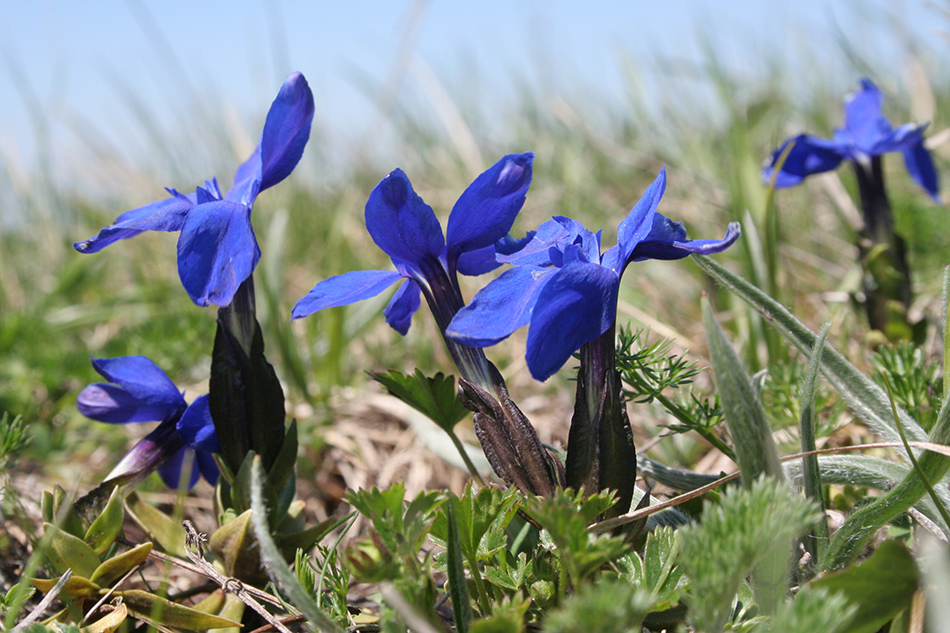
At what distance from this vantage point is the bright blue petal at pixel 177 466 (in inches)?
57.7

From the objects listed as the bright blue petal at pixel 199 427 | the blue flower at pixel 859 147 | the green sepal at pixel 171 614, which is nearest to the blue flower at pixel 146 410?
the bright blue petal at pixel 199 427

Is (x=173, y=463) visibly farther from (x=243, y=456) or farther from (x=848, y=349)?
(x=848, y=349)

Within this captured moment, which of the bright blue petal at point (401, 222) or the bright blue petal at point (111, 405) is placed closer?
the bright blue petal at point (401, 222)

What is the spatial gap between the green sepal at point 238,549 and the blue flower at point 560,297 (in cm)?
57

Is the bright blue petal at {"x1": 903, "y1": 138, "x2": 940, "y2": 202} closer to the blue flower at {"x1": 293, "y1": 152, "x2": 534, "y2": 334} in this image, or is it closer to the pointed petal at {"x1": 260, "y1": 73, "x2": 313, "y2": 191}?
the blue flower at {"x1": 293, "y1": 152, "x2": 534, "y2": 334}

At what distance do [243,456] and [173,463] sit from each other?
0.29 meters

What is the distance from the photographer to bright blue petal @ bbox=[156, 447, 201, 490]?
1.47 m

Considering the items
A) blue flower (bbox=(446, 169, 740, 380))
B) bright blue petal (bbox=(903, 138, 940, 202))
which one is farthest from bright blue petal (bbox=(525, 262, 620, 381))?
bright blue petal (bbox=(903, 138, 940, 202))

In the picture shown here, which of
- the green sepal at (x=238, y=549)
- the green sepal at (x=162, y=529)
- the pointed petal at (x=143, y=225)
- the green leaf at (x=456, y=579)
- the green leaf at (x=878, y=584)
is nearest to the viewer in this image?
the green leaf at (x=878, y=584)

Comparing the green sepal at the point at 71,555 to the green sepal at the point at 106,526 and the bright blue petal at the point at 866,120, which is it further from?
the bright blue petal at the point at 866,120

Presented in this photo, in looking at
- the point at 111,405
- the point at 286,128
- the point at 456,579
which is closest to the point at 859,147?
the point at 286,128

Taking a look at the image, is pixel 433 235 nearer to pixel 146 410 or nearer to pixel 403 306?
pixel 403 306

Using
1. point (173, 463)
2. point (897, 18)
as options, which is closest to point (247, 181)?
point (173, 463)

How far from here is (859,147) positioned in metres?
2.02
